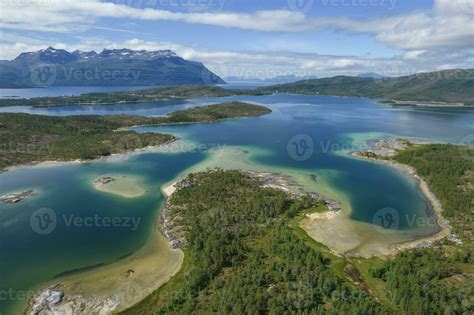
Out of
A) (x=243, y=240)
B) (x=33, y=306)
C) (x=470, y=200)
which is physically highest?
(x=470, y=200)

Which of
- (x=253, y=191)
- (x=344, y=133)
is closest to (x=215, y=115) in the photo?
(x=344, y=133)

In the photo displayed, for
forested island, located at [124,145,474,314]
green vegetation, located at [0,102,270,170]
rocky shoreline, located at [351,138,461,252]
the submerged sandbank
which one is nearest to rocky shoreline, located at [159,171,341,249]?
forested island, located at [124,145,474,314]

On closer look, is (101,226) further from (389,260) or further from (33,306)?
(389,260)

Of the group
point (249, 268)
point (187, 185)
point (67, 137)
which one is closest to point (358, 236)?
point (249, 268)

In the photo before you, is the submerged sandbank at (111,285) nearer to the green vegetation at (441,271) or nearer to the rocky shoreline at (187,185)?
the rocky shoreline at (187,185)

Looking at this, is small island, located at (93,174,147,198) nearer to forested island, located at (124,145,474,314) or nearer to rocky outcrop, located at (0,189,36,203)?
forested island, located at (124,145,474,314)

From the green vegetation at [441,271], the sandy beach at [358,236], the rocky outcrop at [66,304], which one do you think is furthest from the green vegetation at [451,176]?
the rocky outcrop at [66,304]

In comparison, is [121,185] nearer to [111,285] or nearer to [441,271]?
[111,285]
